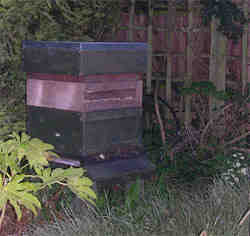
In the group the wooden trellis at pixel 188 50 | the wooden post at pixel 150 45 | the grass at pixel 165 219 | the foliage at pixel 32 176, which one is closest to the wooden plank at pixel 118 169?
the grass at pixel 165 219

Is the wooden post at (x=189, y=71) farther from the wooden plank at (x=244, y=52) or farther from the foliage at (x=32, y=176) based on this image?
the foliage at (x=32, y=176)

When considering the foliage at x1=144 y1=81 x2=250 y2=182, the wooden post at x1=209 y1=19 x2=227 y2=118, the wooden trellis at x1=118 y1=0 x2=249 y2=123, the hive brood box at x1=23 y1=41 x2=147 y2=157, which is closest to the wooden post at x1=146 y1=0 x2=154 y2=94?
the wooden trellis at x1=118 y1=0 x2=249 y2=123

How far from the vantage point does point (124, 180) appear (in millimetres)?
4590

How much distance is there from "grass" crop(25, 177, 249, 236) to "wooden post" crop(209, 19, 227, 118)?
243 cm

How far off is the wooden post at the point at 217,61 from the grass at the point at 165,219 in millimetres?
2431

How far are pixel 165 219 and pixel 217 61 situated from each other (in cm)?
328

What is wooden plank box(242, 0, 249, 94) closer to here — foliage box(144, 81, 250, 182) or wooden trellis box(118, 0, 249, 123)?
wooden trellis box(118, 0, 249, 123)

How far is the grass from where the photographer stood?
3537 mm

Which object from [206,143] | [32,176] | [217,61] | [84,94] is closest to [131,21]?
[217,61]

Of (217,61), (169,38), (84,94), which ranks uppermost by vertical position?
(169,38)

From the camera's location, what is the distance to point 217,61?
6672 millimetres

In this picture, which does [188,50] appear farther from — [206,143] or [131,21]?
[206,143]

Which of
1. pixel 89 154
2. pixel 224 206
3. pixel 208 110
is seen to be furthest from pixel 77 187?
pixel 208 110

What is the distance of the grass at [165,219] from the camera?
354 cm
